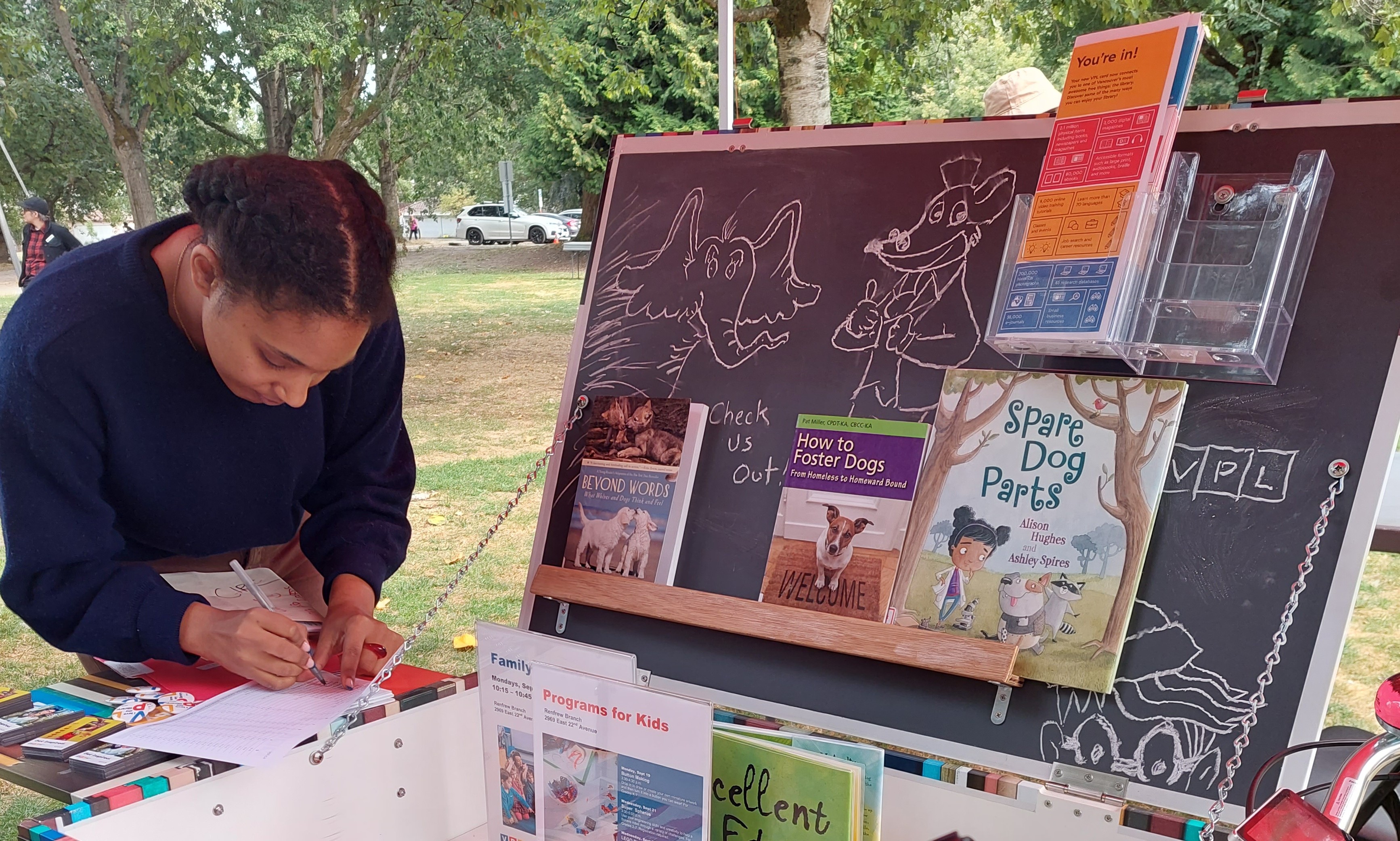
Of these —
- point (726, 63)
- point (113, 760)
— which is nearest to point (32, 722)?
point (113, 760)

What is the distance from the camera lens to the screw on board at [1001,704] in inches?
47.3

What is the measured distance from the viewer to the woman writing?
1.16m

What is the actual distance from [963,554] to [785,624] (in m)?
0.24

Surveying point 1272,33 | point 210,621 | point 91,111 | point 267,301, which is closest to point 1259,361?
point 267,301

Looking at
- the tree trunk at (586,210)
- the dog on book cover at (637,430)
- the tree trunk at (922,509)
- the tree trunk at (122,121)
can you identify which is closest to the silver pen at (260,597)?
the dog on book cover at (637,430)

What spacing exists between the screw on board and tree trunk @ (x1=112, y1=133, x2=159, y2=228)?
613 cm

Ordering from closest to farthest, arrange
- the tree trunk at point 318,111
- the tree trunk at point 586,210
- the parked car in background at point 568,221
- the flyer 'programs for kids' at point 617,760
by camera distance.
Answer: the flyer 'programs for kids' at point 617,760, the tree trunk at point 318,111, the tree trunk at point 586,210, the parked car in background at point 568,221

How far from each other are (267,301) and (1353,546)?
3.77 feet

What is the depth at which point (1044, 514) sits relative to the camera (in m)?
1.22

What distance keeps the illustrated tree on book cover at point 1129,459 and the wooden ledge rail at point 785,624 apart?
0.40 ft

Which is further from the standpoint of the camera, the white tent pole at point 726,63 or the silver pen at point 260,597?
the white tent pole at point 726,63

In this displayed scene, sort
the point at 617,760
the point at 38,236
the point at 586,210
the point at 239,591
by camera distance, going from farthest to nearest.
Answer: the point at 586,210 < the point at 38,236 < the point at 239,591 < the point at 617,760

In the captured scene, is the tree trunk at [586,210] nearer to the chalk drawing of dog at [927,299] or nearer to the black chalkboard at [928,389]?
the black chalkboard at [928,389]

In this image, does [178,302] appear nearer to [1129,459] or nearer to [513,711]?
[513,711]
